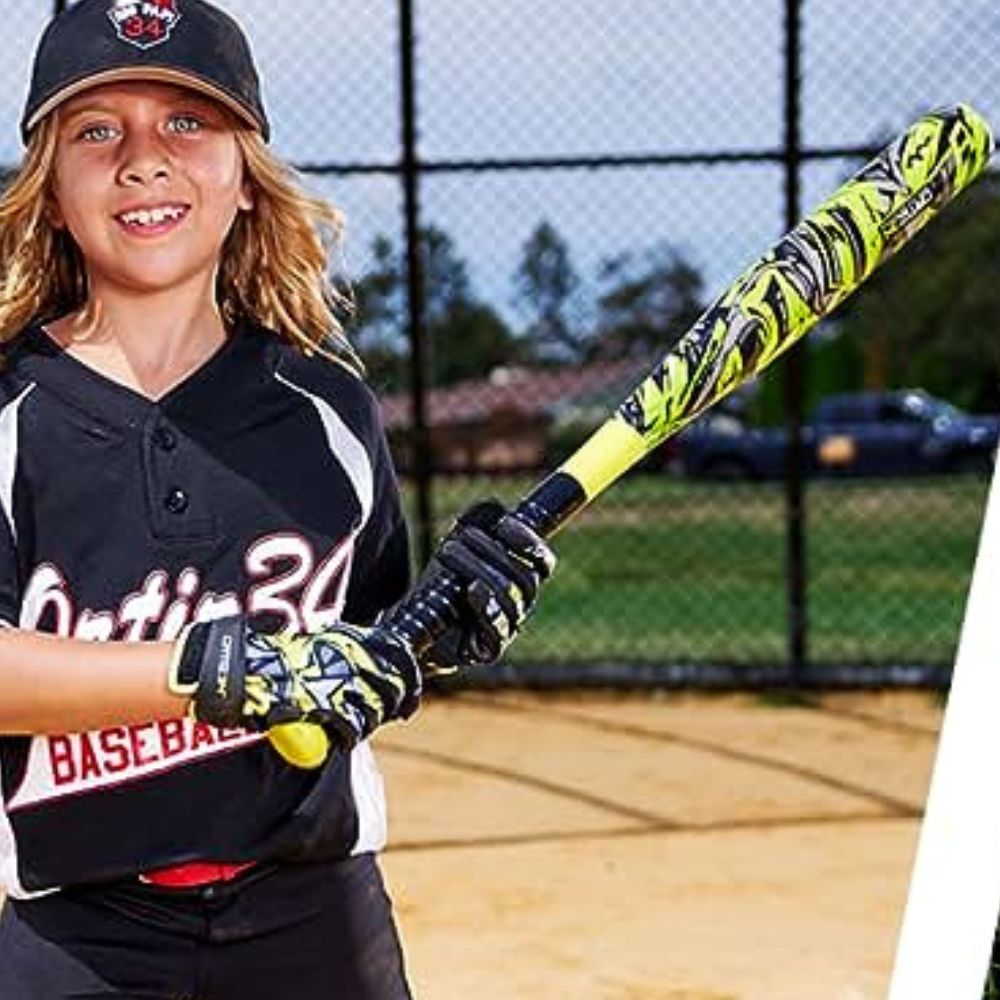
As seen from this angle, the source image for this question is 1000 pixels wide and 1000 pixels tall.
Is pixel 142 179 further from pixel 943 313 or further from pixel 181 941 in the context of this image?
pixel 943 313

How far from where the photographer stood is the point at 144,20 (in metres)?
2.52

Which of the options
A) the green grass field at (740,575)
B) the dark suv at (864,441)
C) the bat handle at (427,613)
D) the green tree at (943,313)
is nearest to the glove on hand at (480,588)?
the bat handle at (427,613)

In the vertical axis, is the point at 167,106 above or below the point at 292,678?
above

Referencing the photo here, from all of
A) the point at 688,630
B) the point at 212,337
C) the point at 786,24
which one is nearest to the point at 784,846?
the point at 786,24

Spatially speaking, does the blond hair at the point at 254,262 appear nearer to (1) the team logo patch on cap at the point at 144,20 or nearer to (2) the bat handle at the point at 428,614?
(1) the team logo patch on cap at the point at 144,20

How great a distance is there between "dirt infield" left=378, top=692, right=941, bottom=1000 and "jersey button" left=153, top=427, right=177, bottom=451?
2547mm

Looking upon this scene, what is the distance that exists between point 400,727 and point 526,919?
2703 millimetres

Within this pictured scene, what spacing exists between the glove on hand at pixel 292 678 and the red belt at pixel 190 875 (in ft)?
0.84

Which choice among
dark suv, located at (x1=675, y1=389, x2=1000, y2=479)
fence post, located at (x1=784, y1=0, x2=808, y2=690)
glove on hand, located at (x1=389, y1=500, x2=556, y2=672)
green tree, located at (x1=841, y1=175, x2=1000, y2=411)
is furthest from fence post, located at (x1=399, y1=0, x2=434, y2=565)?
glove on hand, located at (x1=389, y1=500, x2=556, y2=672)

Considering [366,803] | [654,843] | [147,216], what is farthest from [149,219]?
[654,843]

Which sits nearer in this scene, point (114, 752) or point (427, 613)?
point (427, 613)

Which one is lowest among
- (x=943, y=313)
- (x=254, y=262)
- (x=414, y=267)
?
(x=943, y=313)

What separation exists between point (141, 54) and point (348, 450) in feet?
1.45

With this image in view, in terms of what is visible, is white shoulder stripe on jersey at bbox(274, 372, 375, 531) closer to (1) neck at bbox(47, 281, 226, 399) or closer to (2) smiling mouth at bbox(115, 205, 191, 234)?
(1) neck at bbox(47, 281, 226, 399)
